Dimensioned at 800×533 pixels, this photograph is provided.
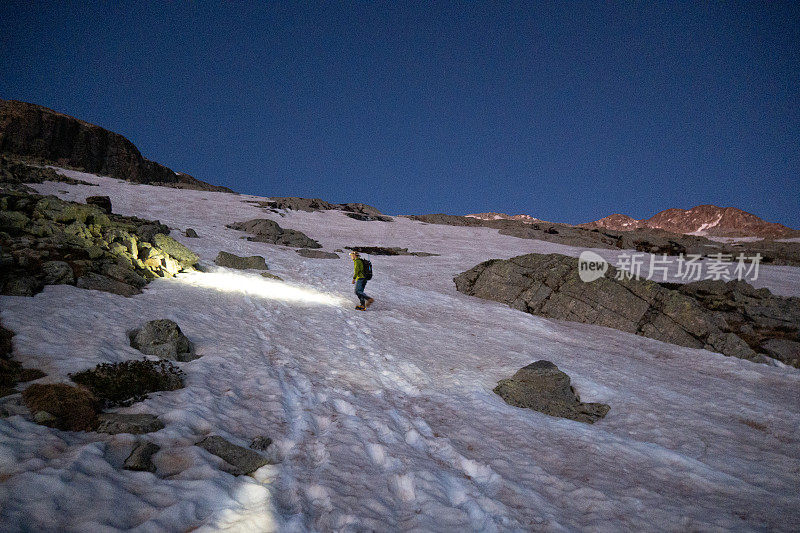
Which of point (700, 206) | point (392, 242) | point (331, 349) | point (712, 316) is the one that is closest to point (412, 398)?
point (331, 349)

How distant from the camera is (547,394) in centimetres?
773

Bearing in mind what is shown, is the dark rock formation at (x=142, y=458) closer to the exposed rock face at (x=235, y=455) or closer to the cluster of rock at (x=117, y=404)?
the cluster of rock at (x=117, y=404)

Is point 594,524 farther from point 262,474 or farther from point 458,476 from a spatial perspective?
point 262,474

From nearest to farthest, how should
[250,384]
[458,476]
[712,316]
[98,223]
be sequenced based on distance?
[458,476] → [250,384] → [98,223] → [712,316]

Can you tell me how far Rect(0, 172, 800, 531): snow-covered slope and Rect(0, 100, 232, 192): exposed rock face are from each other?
3125 inches

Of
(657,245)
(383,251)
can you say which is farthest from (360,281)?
(657,245)

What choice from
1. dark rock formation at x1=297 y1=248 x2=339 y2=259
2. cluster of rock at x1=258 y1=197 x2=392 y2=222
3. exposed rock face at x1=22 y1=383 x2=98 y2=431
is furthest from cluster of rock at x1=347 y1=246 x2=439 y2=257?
exposed rock face at x1=22 y1=383 x2=98 y2=431

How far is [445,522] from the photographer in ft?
12.0

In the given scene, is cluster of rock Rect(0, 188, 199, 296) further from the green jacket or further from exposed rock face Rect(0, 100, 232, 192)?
exposed rock face Rect(0, 100, 232, 192)

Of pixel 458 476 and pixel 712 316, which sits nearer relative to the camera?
pixel 458 476

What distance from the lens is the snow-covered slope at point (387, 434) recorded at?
3268 millimetres

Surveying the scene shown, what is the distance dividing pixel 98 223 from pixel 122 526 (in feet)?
50.6

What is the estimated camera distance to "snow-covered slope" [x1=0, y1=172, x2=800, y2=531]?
129 inches

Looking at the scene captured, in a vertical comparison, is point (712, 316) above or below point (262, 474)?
above
